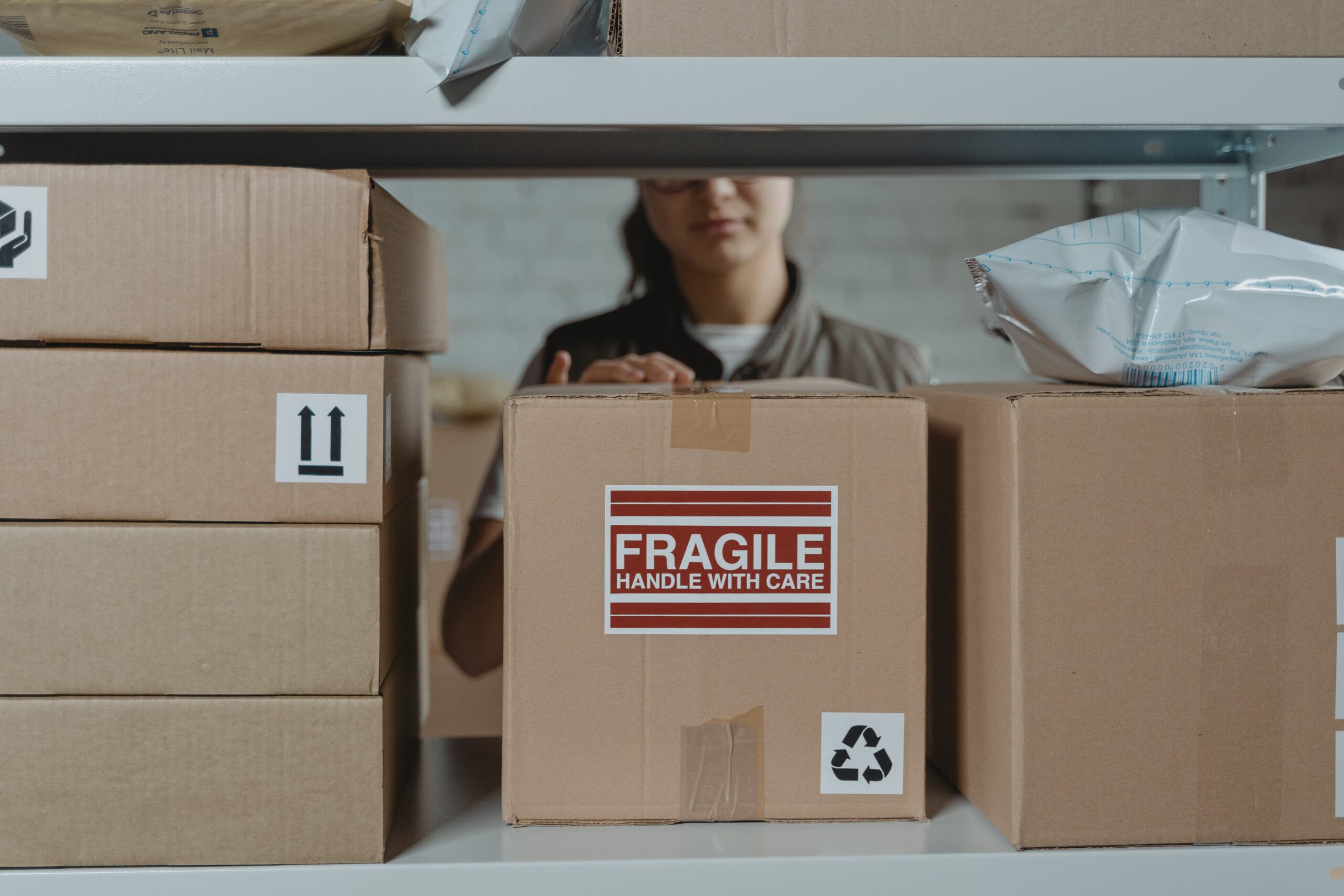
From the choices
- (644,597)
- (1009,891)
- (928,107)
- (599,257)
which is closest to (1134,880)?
(1009,891)

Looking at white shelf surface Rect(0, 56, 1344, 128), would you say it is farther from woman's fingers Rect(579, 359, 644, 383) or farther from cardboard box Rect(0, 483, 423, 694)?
woman's fingers Rect(579, 359, 644, 383)

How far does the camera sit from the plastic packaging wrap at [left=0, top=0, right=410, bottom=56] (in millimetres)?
549

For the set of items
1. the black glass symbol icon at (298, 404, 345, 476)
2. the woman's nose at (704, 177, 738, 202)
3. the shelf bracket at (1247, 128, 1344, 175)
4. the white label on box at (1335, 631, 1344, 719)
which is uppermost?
the woman's nose at (704, 177, 738, 202)

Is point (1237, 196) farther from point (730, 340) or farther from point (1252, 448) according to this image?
point (730, 340)

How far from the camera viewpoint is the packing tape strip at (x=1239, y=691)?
0.57 metres

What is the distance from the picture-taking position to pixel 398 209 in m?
0.62

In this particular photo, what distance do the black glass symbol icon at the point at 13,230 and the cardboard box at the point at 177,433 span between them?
61 millimetres

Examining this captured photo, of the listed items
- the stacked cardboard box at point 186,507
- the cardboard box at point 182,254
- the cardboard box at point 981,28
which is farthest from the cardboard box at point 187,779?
the cardboard box at point 981,28

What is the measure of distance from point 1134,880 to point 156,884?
0.61 metres

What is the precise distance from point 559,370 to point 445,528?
1364 mm

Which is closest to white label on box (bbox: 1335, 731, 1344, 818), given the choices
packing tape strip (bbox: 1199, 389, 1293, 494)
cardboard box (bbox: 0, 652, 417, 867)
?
packing tape strip (bbox: 1199, 389, 1293, 494)

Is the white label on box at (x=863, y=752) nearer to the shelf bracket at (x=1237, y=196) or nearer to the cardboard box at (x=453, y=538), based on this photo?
the shelf bracket at (x=1237, y=196)

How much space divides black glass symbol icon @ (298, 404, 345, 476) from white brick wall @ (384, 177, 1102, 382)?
2.52 meters

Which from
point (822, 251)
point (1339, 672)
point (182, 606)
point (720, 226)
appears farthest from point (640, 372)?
point (822, 251)
